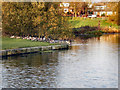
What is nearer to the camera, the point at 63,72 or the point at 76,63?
the point at 63,72

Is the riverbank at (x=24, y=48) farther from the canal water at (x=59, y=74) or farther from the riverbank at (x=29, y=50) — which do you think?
the canal water at (x=59, y=74)

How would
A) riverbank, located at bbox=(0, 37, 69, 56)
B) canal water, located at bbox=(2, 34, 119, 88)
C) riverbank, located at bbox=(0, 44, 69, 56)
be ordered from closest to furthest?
1. canal water, located at bbox=(2, 34, 119, 88)
2. riverbank, located at bbox=(0, 44, 69, 56)
3. riverbank, located at bbox=(0, 37, 69, 56)

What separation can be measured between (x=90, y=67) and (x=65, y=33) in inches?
761

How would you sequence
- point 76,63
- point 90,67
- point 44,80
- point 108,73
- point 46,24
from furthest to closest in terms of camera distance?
1. point 46,24
2. point 76,63
3. point 90,67
4. point 108,73
5. point 44,80

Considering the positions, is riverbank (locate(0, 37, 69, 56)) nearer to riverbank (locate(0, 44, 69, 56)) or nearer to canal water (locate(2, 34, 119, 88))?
riverbank (locate(0, 44, 69, 56))

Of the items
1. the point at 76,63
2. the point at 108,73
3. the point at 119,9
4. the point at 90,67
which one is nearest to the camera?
the point at 108,73

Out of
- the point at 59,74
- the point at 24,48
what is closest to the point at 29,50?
the point at 24,48

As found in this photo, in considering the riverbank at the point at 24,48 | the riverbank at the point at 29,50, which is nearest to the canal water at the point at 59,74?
the riverbank at the point at 29,50

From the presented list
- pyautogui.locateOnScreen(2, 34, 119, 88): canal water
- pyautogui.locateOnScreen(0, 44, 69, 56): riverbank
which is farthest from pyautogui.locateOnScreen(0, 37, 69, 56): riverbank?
pyautogui.locateOnScreen(2, 34, 119, 88): canal water

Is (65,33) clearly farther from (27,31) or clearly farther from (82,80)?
(82,80)

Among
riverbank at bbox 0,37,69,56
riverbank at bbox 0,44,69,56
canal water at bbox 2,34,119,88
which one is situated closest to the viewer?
canal water at bbox 2,34,119,88

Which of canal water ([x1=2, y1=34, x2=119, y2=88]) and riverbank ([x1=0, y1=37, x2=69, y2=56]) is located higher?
riverbank ([x1=0, y1=37, x2=69, y2=56])

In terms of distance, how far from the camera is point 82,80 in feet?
49.2

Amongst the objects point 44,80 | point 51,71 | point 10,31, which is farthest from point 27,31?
point 44,80
